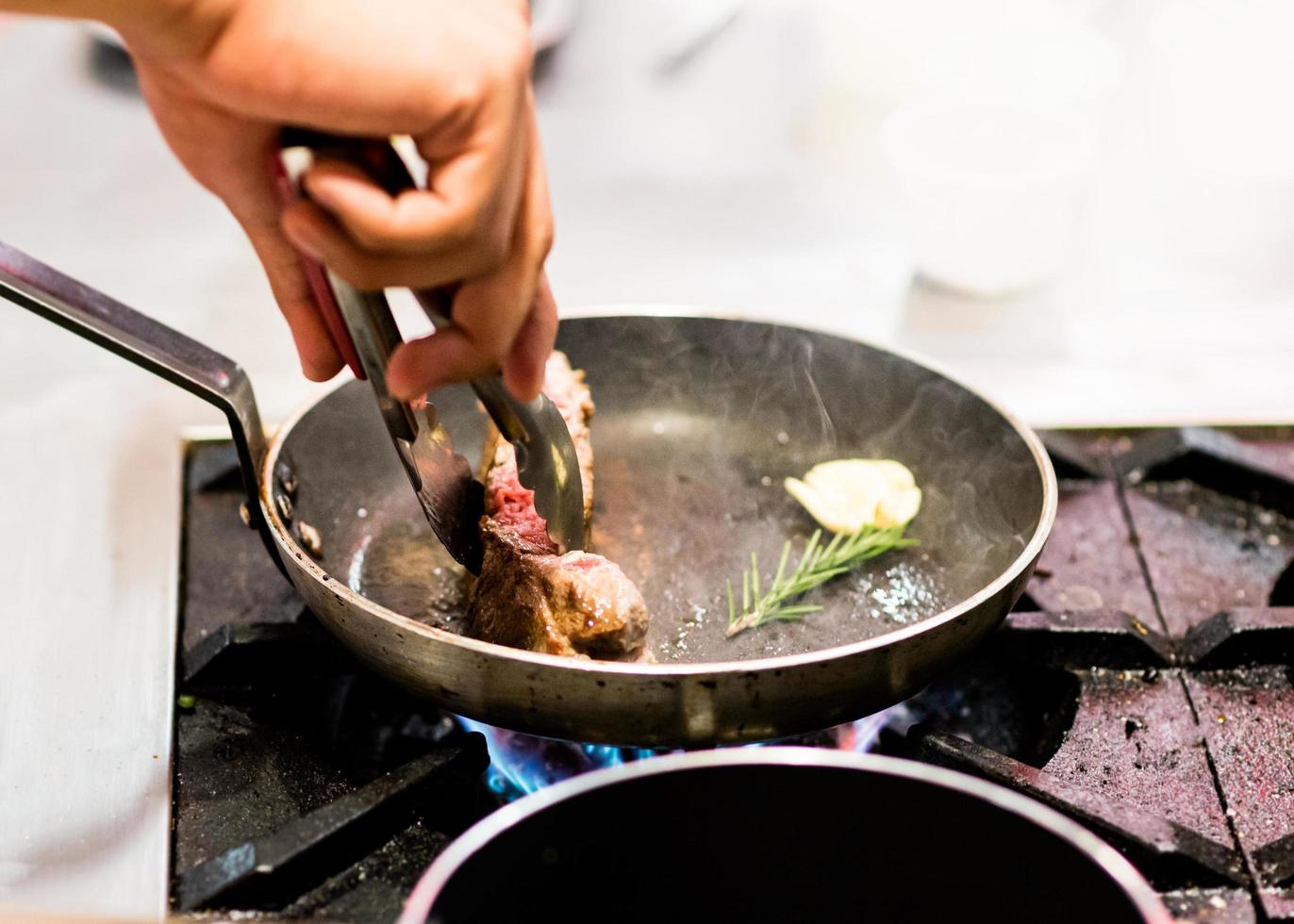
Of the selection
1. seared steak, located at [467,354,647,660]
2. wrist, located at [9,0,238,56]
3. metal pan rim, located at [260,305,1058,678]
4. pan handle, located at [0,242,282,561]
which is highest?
wrist, located at [9,0,238,56]

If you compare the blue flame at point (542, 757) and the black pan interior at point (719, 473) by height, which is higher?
the black pan interior at point (719, 473)

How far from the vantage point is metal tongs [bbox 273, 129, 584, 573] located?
2.48ft

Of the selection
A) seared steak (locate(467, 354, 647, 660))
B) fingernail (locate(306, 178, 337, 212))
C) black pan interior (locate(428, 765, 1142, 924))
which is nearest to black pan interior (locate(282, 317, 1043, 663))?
seared steak (locate(467, 354, 647, 660))

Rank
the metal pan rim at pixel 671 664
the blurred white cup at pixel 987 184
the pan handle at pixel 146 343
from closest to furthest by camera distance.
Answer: the metal pan rim at pixel 671 664
the pan handle at pixel 146 343
the blurred white cup at pixel 987 184

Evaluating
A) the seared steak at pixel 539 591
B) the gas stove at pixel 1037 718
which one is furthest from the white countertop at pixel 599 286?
the seared steak at pixel 539 591

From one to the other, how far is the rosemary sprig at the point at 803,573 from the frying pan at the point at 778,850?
1.33ft

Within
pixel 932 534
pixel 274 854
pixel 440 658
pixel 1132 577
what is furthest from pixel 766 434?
pixel 274 854

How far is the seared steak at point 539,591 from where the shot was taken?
969 millimetres

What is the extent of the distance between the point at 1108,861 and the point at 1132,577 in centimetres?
72

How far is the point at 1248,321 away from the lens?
5.74ft

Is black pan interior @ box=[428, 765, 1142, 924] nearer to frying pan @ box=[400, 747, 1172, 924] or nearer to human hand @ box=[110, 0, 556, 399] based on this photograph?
frying pan @ box=[400, 747, 1172, 924]

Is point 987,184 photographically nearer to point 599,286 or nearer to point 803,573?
point 599,286

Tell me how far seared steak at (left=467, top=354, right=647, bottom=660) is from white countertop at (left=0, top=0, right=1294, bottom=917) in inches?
12.2

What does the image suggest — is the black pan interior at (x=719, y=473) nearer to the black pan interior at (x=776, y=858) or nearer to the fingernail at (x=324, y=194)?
the black pan interior at (x=776, y=858)
